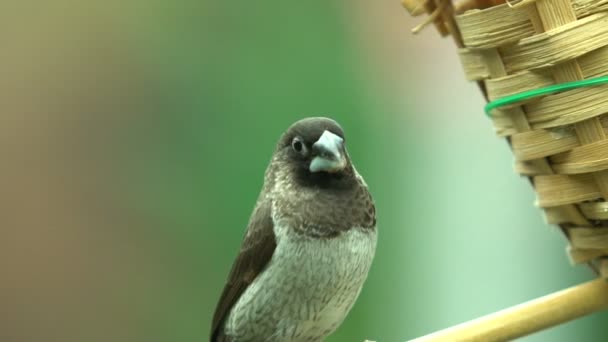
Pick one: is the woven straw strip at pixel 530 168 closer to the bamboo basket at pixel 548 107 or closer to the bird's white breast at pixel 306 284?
the bamboo basket at pixel 548 107

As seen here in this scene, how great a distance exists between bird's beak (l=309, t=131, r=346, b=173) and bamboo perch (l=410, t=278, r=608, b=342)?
0.75ft

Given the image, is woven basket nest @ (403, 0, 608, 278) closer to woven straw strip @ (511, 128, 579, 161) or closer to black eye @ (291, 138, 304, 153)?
woven straw strip @ (511, 128, 579, 161)

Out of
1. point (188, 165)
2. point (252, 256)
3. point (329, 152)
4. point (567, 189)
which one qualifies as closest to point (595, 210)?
point (567, 189)

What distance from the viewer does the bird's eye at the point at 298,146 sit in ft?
3.23

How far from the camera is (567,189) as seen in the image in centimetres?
84

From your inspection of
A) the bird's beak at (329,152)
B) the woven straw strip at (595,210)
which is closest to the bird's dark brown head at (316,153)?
the bird's beak at (329,152)

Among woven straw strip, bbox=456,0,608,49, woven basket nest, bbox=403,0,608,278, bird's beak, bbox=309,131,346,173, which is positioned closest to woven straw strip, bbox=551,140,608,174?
woven basket nest, bbox=403,0,608,278

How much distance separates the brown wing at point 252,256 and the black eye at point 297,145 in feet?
0.29

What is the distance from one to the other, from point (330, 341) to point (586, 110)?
123cm

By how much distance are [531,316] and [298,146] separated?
1.14ft

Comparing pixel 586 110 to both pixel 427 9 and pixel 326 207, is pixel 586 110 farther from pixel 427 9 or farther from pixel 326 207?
pixel 326 207

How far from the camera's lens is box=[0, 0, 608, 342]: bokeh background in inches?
74.0

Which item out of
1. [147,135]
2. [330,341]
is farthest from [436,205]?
[147,135]

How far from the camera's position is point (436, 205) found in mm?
2086
